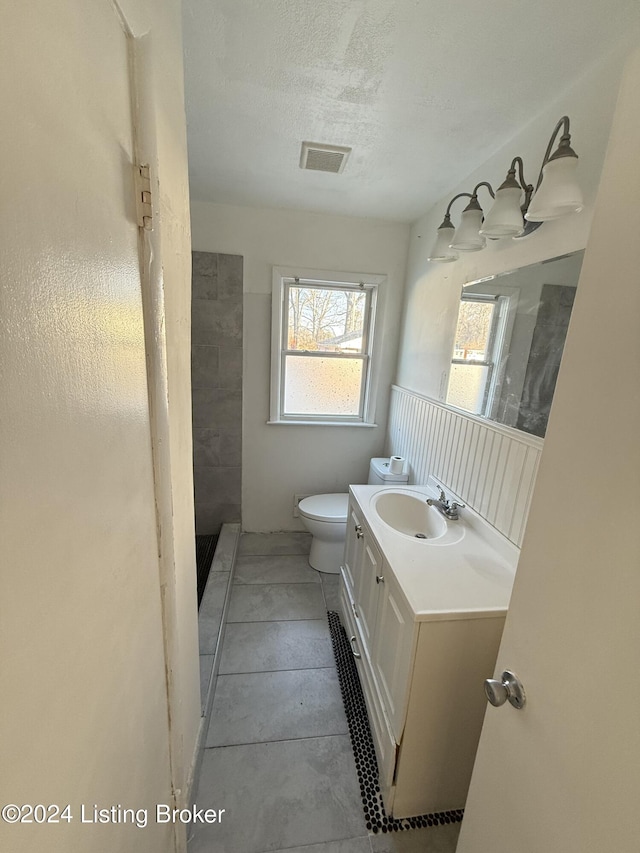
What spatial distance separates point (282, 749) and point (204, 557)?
1.34 m

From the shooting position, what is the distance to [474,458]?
160 centimetres

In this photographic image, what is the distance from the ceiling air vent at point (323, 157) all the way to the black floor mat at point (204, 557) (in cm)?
242

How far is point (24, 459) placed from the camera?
36 cm

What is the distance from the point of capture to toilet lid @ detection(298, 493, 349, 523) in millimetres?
2305

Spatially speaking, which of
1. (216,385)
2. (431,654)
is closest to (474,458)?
(431,654)

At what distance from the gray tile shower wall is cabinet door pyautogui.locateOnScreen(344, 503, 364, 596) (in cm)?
111

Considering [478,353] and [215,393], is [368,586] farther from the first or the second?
[215,393]

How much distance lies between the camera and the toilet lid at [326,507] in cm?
230

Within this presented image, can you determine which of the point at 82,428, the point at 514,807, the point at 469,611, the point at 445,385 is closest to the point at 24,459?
the point at 82,428

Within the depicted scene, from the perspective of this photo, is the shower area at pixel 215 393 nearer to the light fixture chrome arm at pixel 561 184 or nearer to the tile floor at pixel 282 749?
the tile floor at pixel 282 749

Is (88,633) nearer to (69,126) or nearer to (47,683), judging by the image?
(47,683)

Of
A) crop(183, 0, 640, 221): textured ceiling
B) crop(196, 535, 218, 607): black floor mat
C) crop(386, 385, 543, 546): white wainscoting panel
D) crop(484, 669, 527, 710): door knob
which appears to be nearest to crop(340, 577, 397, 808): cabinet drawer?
crop(484, 669, 527, 710): door knob

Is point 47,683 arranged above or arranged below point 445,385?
below

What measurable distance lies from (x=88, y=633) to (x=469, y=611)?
990 mm
